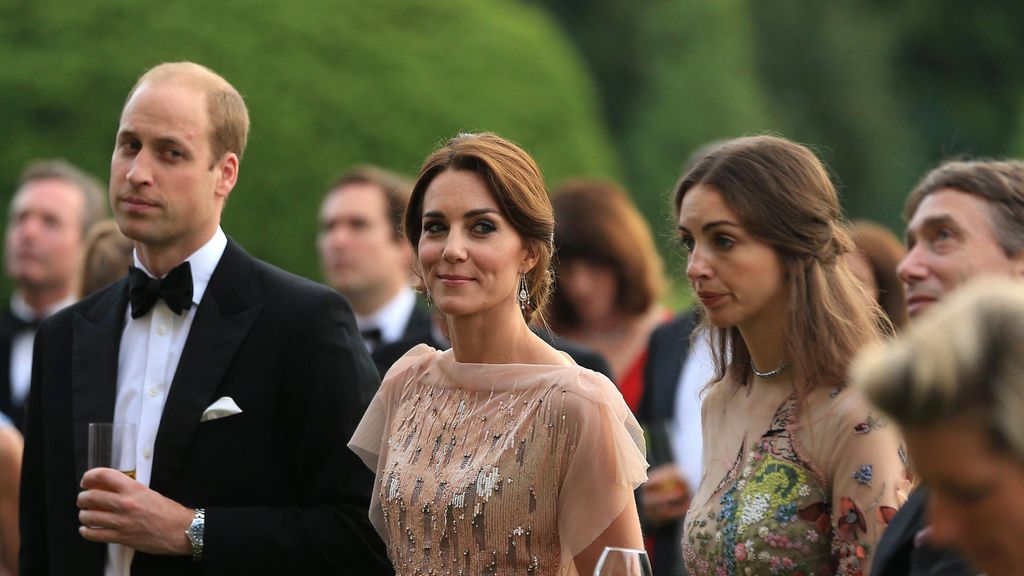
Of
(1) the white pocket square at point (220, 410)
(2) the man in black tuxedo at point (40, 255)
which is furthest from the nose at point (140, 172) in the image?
(2) the man in black tuxedo at point (40, 255)

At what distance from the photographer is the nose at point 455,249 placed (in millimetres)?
3787

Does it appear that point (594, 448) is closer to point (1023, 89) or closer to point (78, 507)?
point (78, 507)

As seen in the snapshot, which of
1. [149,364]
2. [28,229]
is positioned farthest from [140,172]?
[28,229]

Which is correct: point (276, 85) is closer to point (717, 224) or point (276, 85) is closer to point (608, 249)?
point (608, 249)

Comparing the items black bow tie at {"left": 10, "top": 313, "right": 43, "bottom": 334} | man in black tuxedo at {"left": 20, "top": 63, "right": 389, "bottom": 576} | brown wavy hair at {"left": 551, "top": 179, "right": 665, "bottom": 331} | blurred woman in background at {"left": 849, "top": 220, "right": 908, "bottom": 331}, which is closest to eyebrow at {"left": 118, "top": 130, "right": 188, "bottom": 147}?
man in black tuxedo at {"left": 20, "top": 63, "right": 389, "bottom": 576}

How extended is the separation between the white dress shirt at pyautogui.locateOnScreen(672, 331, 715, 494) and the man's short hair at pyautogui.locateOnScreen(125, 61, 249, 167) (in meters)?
1.94

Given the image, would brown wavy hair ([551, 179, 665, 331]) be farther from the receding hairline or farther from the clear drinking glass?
the clear drinking glass

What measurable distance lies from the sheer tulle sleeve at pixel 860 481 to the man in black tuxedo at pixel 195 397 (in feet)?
4.65

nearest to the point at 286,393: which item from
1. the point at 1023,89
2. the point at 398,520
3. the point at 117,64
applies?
the point at 398,520

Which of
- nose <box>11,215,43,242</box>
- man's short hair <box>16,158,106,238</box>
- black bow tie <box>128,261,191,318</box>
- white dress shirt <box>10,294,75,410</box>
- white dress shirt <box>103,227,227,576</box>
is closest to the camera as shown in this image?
white dress shirt <box>103,227,227,576</box>

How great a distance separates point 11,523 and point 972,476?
4.29 m

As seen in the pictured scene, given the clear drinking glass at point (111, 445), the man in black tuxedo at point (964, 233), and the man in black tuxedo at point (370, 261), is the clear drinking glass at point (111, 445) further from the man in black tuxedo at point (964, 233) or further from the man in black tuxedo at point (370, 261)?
the man in black tuxedo at point (370, 261)

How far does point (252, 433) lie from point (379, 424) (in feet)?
1.24

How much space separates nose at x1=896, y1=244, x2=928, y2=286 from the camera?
412 centimetres
